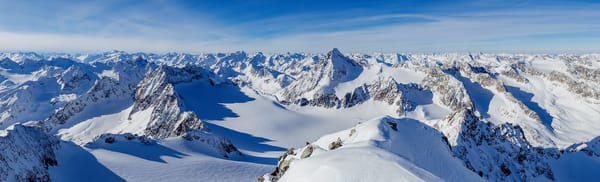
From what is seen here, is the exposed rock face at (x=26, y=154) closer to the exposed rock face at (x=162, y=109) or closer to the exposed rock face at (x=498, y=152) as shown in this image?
the exposed rock face at (x=162, y=109)

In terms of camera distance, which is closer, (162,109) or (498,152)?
(498,152)

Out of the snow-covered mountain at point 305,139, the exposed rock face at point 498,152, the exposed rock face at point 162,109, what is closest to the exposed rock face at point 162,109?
the exposed rock face at point 162,109

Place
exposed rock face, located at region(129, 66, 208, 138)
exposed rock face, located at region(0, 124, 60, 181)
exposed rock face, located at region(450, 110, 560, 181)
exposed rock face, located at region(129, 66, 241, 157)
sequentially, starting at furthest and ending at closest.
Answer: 1. exposed rock face, located at region(129, 66, 208, 138)
2. exposed rock face, located at region(129, 66, 241, 157)
3. exposed rock face, located at region(450, 110, 560, 181)
4. exposed rock face, located at region(0, 124, 60, 181)

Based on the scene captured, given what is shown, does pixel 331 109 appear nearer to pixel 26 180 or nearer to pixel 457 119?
pixel 457 119

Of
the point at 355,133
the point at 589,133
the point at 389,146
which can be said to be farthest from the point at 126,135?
the point at 589,133

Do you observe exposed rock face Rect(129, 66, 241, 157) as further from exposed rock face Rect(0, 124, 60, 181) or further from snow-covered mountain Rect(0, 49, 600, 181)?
exposed rock face Rect(0, 124, 60, 181)

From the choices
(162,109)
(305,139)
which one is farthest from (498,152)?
(162,109)

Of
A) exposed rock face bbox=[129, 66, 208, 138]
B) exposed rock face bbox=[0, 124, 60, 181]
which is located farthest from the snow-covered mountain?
exposed rock face bbox=[129, 66, 208, 138]

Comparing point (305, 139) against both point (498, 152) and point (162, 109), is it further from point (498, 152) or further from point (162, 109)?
point (498, 152)
